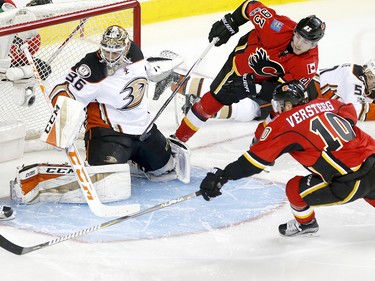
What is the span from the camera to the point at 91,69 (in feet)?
13.0

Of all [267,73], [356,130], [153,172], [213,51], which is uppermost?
[356,130]

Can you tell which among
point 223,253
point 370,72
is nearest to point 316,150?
point 223,253

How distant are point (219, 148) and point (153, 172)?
0.56m

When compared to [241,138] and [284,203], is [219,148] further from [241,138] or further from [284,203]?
[284,203]

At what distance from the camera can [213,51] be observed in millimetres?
6324

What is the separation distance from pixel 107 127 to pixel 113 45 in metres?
0.42

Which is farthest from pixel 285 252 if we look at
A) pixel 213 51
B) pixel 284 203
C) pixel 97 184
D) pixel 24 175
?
pixel 213 51

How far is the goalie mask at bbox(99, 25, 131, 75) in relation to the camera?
385cm

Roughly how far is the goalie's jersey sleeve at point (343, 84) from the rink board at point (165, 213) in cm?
75

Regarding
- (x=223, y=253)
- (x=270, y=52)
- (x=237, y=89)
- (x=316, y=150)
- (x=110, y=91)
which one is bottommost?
(x=223, y=253)

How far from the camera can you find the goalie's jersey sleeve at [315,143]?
333 cm

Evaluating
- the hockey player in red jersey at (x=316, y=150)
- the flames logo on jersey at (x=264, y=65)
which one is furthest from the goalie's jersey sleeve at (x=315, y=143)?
the flames logo on jersey at (x=264, y=65)

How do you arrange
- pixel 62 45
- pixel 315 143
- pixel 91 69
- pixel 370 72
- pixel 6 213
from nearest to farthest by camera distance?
pixel 315 143, pixel 6 213, pixel 91 69, pixel 62 45, pixel 370 72

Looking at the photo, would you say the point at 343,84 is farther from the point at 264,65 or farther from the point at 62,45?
the point at 62,45
